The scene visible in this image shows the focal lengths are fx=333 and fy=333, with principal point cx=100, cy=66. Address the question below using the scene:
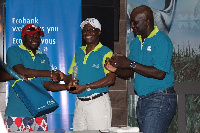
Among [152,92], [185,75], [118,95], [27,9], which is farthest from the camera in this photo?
[185,75]

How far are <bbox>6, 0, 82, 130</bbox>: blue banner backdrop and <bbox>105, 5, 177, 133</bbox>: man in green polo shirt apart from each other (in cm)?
145

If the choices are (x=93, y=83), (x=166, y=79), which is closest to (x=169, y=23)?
(x=93, y=83)

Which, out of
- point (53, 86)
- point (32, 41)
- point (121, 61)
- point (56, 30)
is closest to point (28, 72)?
point (32, 41)

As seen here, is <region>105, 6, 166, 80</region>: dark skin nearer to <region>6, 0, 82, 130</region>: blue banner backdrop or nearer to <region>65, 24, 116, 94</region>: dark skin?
<region>65, 24, 116, 94</region>: dark skin

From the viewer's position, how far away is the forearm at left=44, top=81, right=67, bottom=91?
11.6 ft

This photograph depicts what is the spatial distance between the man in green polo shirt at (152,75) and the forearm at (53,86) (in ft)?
3.60

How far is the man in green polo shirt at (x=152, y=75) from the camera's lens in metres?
2.47

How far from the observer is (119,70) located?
2.90m

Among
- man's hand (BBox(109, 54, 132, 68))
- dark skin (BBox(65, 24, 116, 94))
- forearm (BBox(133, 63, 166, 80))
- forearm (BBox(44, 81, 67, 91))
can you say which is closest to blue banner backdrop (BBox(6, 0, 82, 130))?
forearm (BBox(44, 81, 67, 91))

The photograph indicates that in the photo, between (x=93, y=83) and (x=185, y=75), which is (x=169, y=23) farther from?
(x=93, y=83)

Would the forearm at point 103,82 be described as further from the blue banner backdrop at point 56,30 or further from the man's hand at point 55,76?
the blue banner backdrop at point 56,30

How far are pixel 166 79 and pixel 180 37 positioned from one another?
2.75 meters

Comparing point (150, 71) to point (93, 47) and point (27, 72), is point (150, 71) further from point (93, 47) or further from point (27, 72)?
point (27, 72)

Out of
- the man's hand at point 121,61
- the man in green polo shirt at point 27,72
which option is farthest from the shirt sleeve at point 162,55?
the man in green polo shirt at point 27,72
